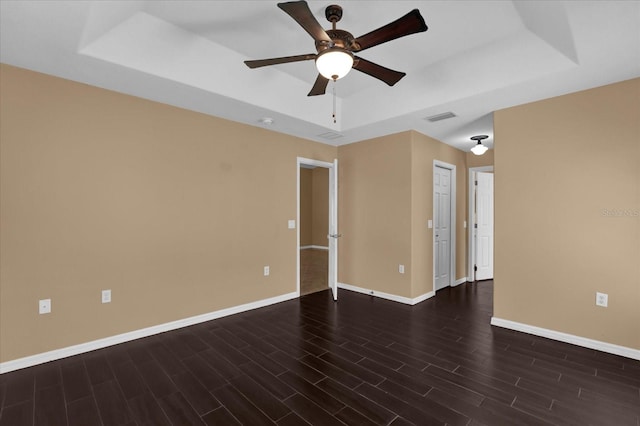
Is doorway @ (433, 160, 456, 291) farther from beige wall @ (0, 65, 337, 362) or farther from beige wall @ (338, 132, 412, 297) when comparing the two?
beige wall @ (0, 65, 337, 362)

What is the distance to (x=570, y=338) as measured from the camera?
10.1 ft

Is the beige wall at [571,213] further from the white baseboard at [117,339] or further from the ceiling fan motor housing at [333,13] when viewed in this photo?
the white baseboard at [117,339]

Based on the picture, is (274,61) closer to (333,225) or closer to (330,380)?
(330,380)

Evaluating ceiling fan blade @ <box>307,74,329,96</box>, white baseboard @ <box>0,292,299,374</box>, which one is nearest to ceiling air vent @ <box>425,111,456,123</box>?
ceiling fan blade @ <box>307,74,329,96</box>

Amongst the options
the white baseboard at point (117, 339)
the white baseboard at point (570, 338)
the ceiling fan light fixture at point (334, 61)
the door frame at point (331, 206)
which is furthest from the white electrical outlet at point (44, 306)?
the white baseboard at point (570, 338)

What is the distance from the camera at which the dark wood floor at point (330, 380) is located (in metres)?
1.98

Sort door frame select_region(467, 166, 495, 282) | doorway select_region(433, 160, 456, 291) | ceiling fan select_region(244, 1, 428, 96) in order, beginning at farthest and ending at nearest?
door frame select_region(467, 166, 495, 282), doorway select_region(433, 160, 456, 291), ceiling fan select_region(244, 1, 428, 96)

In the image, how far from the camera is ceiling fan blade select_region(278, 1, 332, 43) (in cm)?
166

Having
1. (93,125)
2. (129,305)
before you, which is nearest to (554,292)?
(129,305)

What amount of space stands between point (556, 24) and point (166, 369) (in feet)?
14.0

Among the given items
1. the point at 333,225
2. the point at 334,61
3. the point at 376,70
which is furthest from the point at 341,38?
the point at 333,225

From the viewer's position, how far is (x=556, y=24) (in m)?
2.34

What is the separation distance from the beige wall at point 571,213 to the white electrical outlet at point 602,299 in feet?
0.13

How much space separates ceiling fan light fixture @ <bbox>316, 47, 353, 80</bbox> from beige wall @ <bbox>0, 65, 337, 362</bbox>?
7.30 ft
